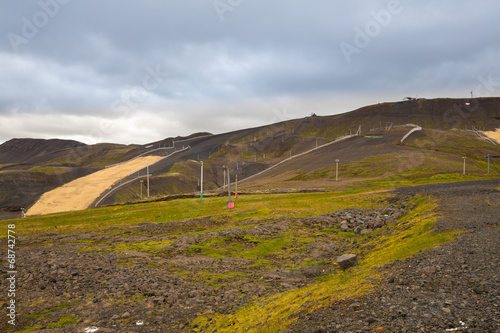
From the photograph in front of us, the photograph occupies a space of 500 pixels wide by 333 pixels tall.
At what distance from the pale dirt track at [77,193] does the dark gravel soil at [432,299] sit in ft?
349

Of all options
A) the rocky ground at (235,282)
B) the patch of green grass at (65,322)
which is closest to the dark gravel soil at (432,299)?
the rocky ground at (235,282)

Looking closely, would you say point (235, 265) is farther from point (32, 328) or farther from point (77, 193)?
point (77, 193)

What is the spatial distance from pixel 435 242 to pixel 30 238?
3802 centimetres

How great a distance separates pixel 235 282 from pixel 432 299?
A: 36.9 feet

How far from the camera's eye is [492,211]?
96.5ft

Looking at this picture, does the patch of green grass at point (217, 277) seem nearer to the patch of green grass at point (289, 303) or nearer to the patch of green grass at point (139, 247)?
the patch of green grass at point (289, 303)

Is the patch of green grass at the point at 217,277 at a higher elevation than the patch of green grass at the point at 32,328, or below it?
below

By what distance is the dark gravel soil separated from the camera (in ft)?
31.5

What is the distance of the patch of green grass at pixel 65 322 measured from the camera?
1466 centimetres

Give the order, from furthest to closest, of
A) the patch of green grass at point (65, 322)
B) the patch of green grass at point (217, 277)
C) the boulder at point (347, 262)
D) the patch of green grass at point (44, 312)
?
the boulder at point (347, 262) → the patch of green grass at point (217, 277) → the patch of green grass at point (44, 312) → the patch of green grass at point (65, 322)

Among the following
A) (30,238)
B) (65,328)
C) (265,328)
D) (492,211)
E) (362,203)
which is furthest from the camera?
(362,203)

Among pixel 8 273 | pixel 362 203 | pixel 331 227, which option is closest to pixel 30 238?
pixel 8 273

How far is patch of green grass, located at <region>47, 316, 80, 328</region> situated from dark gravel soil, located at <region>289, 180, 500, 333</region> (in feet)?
33.5

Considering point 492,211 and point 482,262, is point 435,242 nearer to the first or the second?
point 482,262
